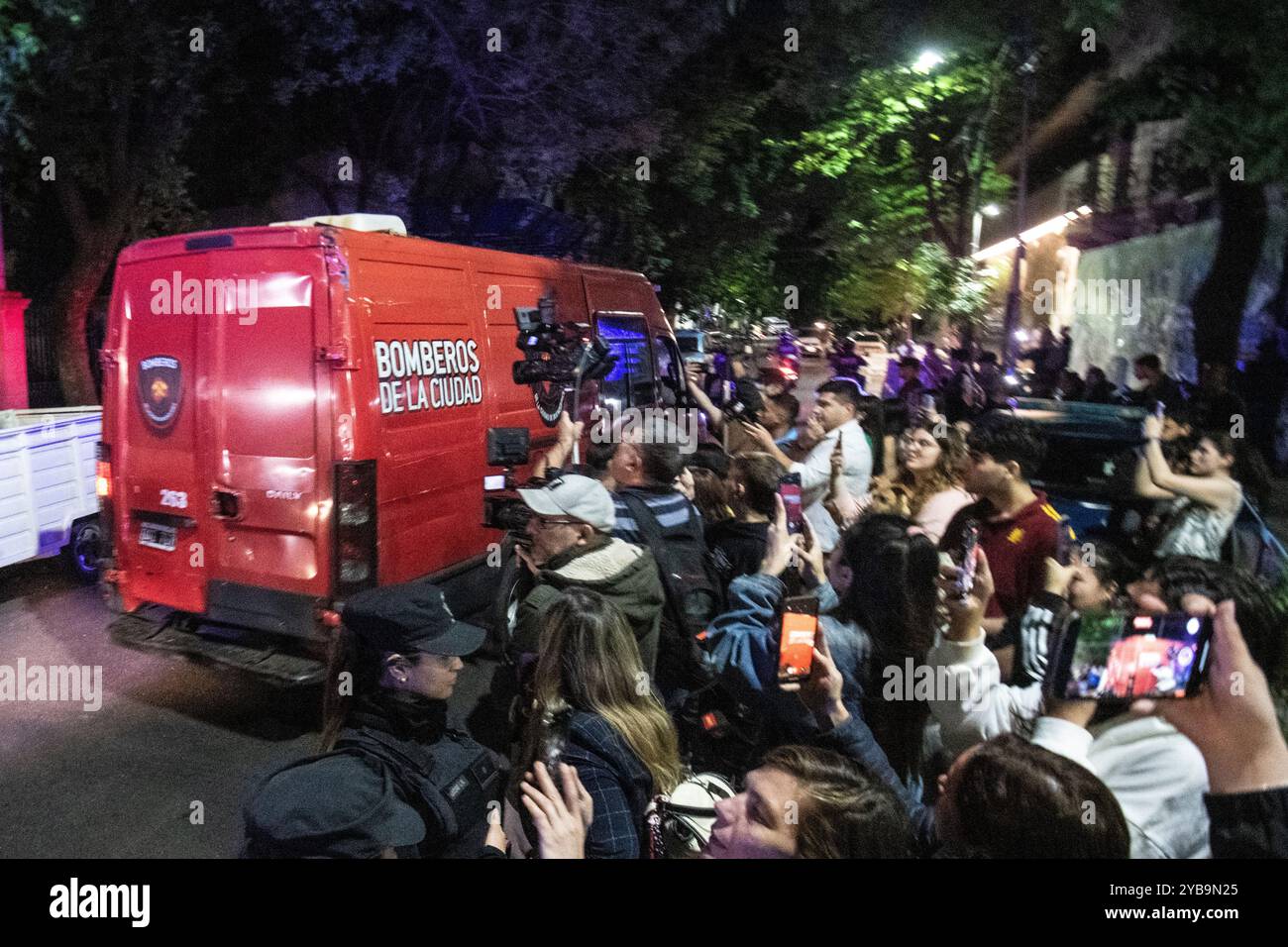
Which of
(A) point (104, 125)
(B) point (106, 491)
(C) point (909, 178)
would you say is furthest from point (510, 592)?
(C) point (909, 178)

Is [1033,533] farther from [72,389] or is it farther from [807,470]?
[72,389]

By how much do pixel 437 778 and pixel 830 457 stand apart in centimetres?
350

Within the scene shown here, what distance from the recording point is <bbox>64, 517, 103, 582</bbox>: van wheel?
289 inches

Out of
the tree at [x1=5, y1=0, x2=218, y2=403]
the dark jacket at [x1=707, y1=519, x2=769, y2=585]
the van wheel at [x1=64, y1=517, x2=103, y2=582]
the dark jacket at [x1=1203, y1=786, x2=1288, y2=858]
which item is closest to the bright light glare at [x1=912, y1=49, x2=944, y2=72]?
the tree at [x1=5, y1=0, x2=218, y2=403]

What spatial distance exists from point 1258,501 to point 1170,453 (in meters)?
0.57

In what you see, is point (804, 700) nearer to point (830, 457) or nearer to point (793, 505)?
point (793, 505)

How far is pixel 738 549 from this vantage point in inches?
161

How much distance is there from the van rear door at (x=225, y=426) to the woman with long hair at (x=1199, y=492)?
387 cm

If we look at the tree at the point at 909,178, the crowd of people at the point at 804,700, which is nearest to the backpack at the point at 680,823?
the crowd of people at the point at 804,700

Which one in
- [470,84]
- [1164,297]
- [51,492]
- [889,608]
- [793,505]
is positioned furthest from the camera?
[1164,297]

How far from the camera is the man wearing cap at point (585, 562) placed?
335 cm

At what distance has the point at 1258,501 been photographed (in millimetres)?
4707

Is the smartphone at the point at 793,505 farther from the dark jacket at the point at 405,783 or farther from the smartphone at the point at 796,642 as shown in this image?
the dark jacket at the point at 405,783

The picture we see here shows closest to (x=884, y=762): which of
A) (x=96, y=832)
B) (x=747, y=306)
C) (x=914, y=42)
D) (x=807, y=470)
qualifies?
(x=807, y=470)
